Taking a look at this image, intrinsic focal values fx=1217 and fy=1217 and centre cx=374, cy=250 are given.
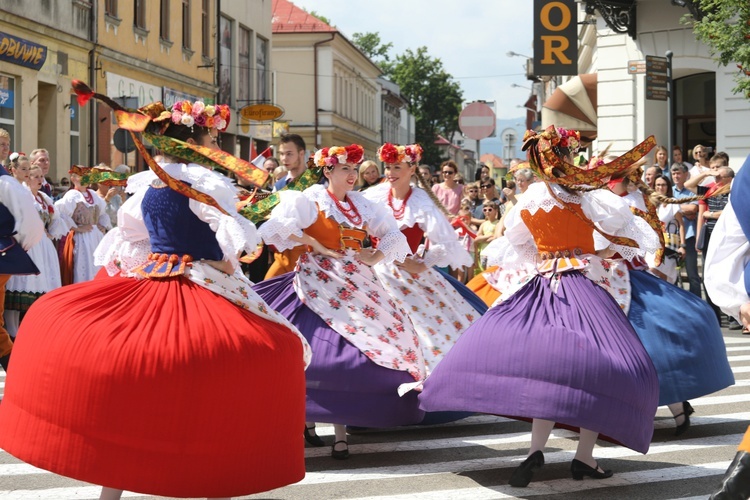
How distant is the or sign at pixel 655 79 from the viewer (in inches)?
721

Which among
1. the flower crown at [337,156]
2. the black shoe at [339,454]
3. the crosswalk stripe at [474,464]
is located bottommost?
the crosswalk stripe at [474,464]

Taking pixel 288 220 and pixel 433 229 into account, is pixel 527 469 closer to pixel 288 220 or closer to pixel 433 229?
pixel 288 220

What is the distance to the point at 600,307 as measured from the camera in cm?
645

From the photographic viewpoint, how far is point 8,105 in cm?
2067

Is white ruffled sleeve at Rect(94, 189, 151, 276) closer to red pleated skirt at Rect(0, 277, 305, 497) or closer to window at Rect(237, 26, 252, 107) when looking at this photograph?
red pleated skirt at Rect(0, 277, 305, 497)

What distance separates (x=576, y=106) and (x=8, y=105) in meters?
11.3

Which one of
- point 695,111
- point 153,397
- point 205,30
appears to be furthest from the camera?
point 205,30

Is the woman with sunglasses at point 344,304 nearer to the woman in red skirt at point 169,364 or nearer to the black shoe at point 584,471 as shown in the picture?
the black shoe at point 584,471

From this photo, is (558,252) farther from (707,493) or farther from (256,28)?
(256,28)

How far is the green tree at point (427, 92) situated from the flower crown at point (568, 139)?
8182 cm

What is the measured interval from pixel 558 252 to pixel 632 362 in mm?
827

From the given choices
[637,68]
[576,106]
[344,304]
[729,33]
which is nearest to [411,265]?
[344,304]

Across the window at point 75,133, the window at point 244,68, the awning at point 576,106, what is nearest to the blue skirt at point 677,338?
the awning at point 576,106

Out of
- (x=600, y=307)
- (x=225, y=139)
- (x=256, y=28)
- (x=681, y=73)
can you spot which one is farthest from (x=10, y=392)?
(x=256, y=28)
